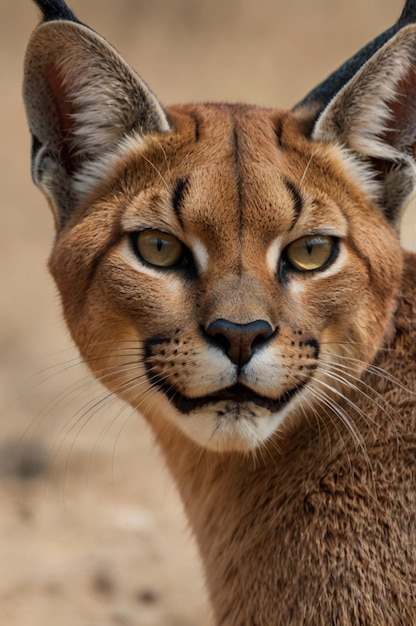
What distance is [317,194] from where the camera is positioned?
407cm

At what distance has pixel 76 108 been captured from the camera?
173 inches

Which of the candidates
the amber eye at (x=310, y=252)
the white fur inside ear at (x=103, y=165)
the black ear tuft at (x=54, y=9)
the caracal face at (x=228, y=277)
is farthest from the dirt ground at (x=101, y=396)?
the black ear tuft at (x=54, y=9)

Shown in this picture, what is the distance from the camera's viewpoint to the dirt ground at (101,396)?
6.44 m

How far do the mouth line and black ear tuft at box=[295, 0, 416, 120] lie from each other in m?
1.28

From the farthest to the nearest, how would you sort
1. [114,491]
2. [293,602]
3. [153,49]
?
[153,49], [114,491], [293,602]

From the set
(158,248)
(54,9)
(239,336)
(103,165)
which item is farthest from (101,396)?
(239,336)

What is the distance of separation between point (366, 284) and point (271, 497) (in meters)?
1.00

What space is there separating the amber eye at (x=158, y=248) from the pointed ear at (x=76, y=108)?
0.52 metres

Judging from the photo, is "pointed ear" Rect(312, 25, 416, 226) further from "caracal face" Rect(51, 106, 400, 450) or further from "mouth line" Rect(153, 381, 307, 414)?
"mouth line" Rect(153, 381, 307, 414)

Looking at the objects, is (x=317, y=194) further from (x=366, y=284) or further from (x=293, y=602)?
(x=293, y=602)

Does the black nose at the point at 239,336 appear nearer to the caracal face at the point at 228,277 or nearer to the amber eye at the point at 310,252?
the caracal face at the point at 228,277

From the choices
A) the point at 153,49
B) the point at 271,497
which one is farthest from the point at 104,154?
the point at 153,49

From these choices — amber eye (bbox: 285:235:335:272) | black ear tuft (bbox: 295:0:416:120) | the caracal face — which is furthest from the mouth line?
black ear tuft (bbox: 295:0:416:120)

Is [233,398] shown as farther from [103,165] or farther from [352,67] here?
[352,67]
